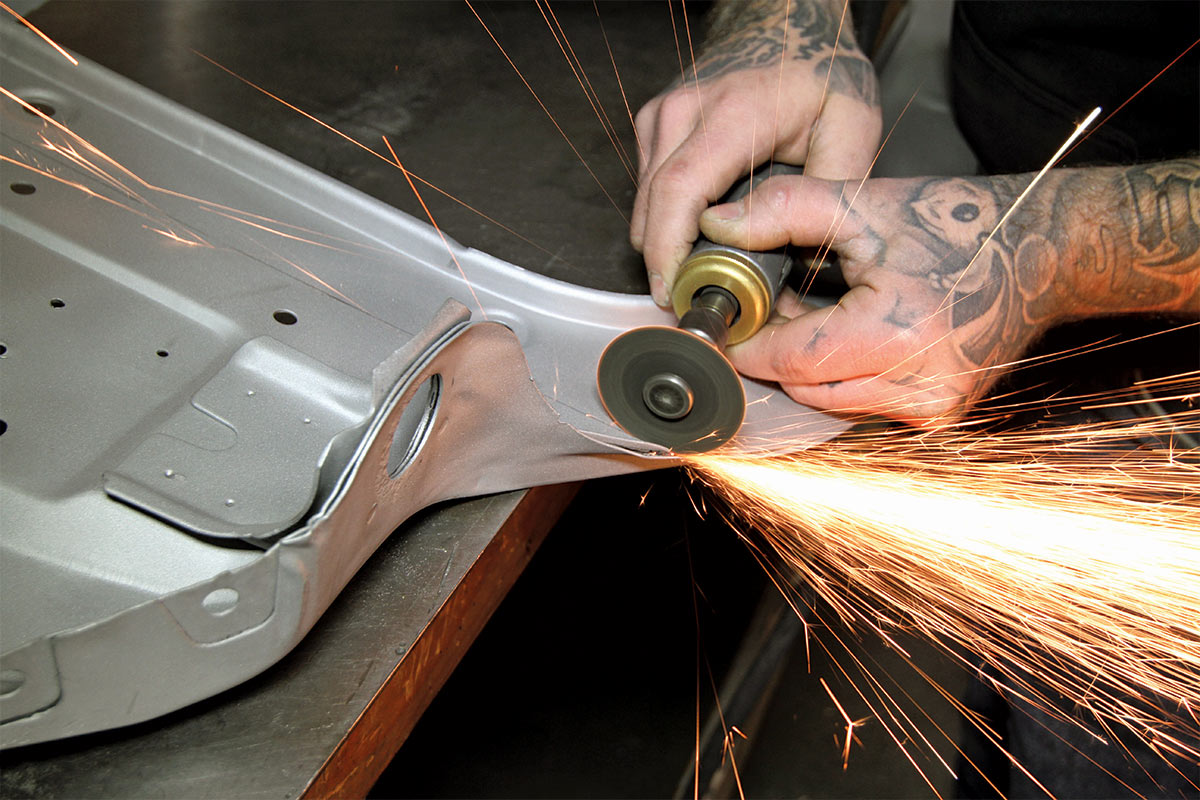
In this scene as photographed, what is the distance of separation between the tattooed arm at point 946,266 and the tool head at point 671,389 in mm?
225

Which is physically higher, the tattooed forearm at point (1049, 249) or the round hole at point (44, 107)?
the tattooed forearm at point (1049, 249)

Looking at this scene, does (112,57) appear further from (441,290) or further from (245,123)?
(441,290)

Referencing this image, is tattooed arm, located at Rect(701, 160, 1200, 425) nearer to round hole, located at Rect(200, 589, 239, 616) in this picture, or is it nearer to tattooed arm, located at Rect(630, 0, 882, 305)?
tattooed arm, located at Rect(630, 0, 882, 305)

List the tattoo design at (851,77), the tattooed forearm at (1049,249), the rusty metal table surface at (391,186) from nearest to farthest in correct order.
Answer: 1. the rusty metal table surface at (391,186)
2. the tattooed forearm at (1049,249)
3. the tattoo design at (851,77)

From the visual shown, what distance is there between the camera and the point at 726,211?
153 cm

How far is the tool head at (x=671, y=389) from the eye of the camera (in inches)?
53.3

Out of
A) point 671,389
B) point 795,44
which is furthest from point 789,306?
point 795,44

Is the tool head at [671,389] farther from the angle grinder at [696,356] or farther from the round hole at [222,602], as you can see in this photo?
the round hole at [222,602]

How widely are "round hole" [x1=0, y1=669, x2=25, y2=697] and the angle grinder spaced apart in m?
0.85

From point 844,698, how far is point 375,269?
74.7 inches

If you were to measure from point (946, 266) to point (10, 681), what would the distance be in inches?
59.7

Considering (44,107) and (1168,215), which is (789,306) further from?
(44,107)

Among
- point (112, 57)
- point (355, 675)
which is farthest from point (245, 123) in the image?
point (355, 675)

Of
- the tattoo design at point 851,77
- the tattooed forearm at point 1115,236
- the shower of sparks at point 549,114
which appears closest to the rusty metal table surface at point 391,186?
the shower of sparks at point 549,114
